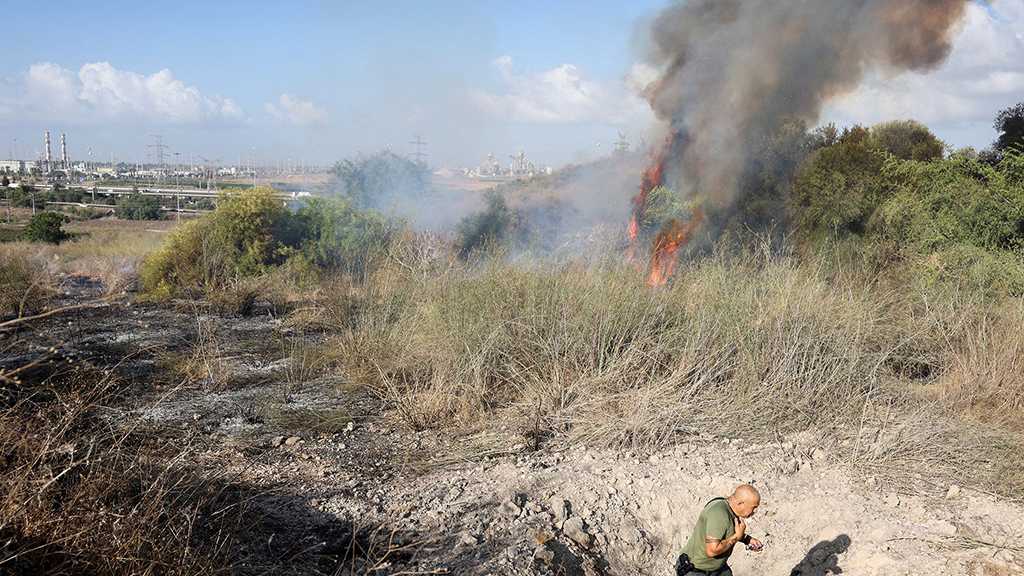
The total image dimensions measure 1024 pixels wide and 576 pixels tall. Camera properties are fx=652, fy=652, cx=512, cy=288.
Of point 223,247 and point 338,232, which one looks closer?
point 223,247

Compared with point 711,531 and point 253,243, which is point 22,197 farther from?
point 711,531

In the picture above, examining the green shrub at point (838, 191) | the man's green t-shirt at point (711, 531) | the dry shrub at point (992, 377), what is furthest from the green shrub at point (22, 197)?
the dry shrub at point (992, 377)

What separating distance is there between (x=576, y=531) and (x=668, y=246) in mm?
7567

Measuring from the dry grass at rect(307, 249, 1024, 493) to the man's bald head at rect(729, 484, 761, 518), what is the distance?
1.72 m

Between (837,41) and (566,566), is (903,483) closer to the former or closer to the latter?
(566,566)

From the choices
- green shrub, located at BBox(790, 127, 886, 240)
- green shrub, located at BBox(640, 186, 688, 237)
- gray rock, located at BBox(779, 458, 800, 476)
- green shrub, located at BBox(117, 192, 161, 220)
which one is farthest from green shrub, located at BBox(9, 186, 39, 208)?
gray rock, located at BBox(779, 458, 800, 476)

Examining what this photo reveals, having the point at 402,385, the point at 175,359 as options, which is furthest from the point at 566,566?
the point at 175,359

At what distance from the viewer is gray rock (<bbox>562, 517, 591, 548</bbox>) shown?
14.5ft

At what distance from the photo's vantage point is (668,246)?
1129cm

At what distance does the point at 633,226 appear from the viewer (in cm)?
1290

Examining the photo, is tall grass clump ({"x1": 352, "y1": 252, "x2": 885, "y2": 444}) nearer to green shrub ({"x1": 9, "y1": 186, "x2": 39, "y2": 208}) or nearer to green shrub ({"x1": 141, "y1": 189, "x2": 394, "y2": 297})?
green shrub ({"x1": 141, "y1": 189, "x2": 394, "y2": 297})

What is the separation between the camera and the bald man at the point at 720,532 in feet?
12.1

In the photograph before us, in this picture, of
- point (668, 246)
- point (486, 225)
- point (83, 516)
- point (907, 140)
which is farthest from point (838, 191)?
point (83, 516)

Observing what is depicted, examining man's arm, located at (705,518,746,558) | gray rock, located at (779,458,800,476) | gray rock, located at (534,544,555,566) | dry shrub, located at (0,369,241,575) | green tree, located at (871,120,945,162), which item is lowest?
gray rock, located at (534,544,555,566)
